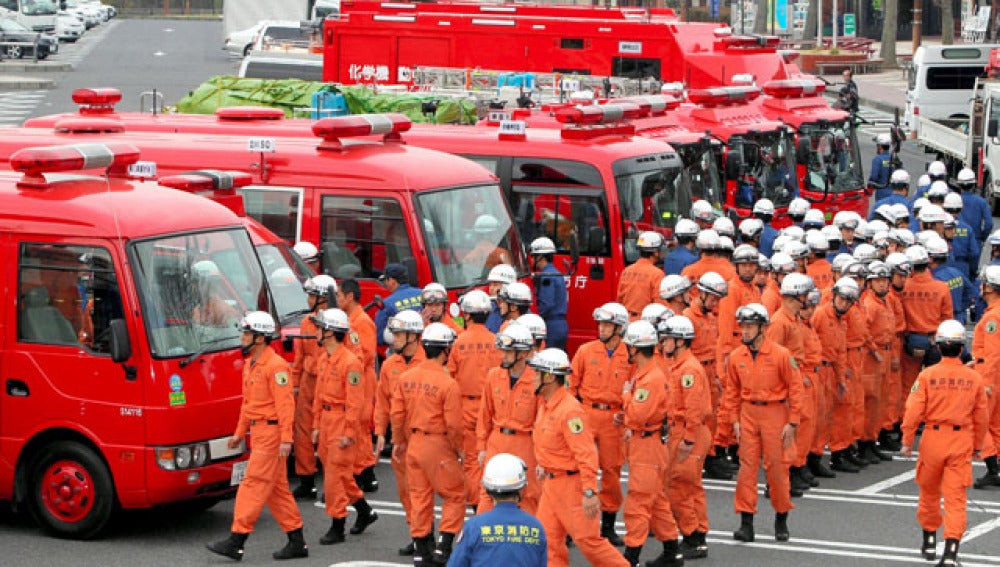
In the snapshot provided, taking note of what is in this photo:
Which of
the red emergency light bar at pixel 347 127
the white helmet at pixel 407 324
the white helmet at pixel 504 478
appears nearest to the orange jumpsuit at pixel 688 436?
the white helmet at pixel 407 324

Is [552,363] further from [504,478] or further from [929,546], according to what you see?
[929,546]

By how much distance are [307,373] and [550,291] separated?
373 cm

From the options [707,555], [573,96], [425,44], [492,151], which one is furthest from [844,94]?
[707,555]

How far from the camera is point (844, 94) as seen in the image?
112 feet

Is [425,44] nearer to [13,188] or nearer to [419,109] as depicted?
[419,109]

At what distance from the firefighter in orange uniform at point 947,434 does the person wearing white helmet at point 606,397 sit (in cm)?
206

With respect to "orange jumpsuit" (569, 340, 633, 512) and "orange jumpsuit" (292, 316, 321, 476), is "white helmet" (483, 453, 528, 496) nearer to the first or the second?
"orange jumpsuit" (569, 340, 633, 512)

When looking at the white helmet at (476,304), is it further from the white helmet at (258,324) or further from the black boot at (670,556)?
the black boot at (670,556)

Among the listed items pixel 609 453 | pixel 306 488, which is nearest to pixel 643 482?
pixel 609 453

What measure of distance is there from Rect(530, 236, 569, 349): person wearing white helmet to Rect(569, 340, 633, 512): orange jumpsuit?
11.9 feet

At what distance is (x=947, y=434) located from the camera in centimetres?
1212

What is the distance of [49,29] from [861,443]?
58.0m

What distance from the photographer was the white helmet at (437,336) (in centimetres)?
1183

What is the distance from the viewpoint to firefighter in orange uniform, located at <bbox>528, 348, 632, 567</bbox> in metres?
10.7
